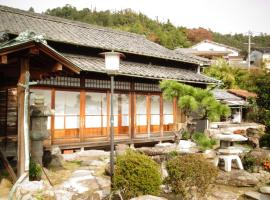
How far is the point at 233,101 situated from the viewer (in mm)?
31578

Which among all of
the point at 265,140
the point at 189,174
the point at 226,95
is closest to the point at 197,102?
the point at 189,174

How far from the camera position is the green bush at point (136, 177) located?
7191mm

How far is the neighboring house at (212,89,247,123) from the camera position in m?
30.6

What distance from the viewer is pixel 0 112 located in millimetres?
11891

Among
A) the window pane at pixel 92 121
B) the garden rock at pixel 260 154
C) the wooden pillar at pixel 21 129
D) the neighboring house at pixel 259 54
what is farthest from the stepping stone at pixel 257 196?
the neighboring house at pixel 259 54

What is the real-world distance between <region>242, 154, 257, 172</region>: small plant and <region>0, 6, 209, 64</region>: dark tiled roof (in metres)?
7.83

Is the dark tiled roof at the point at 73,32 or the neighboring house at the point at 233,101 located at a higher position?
the dark tiled roof at the point at 73,32

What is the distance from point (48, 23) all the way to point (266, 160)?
13.3m

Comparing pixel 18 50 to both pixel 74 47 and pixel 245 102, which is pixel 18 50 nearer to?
pixel 74 47

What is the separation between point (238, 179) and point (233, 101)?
70.8 ft

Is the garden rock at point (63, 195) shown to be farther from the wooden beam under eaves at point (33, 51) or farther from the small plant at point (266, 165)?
the small plant at point (266, 165)

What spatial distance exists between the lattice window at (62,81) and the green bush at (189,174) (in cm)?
725

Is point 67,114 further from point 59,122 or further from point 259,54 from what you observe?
point 259,54

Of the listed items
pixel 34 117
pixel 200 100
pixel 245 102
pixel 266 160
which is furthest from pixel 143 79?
pixel 245 102
